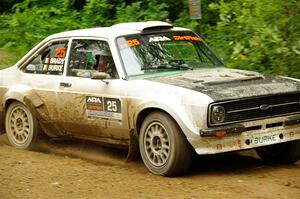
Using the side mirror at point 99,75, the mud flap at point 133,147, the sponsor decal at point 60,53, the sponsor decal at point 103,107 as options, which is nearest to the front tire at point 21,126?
the sponsor decal at point 60,53

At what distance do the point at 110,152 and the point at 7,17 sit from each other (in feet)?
30.9

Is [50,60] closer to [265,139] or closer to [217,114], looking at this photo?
[217,114]

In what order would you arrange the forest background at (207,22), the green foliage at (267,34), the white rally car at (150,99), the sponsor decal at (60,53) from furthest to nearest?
the forest background at (207,22), the green foliage at (267,34), the sponsor decal at (60,53), the white rally car at (150,99)

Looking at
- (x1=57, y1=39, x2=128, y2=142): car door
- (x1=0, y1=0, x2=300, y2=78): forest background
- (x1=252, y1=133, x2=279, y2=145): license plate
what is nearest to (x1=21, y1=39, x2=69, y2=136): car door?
(x1=57, y1=39, x2=128, y2=142): car door

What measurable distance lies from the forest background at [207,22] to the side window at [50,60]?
251 centimetres

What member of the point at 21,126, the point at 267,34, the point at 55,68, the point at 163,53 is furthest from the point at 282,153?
the point at 21,126

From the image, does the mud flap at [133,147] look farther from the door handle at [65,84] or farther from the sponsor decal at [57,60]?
the sponsor decal at [57,60]

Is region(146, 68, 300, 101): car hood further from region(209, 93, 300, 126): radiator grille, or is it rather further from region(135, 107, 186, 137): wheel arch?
region(135, 107, 186, 137): wheel arch

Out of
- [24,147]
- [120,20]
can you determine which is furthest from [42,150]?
[120,20]

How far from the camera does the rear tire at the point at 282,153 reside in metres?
7.88

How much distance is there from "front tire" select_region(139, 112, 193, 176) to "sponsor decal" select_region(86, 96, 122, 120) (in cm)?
47

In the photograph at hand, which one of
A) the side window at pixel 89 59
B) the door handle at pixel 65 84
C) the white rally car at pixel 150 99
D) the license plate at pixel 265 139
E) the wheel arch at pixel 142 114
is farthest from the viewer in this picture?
the door handle at pixel 65 84

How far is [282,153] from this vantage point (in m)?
8.00

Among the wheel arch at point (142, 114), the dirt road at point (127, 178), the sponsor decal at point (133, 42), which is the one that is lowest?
the dirt road at point (127, 178)
